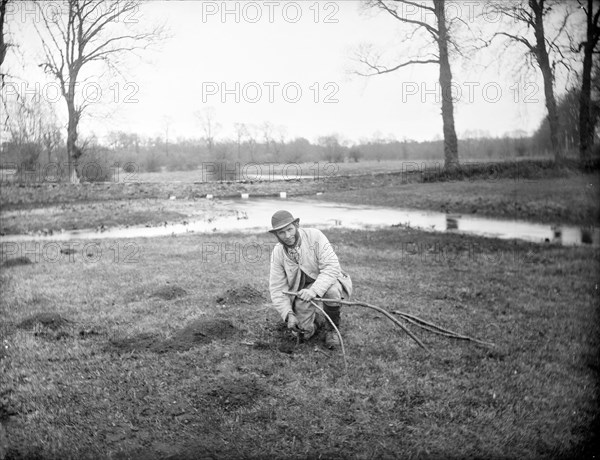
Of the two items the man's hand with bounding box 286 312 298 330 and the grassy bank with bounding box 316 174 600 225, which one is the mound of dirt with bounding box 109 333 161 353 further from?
the grassy bank with bounding box 316 174 600 225

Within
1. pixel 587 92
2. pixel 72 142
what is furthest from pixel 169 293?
pixel 72 142

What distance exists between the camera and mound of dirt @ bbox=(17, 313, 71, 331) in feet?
18.9

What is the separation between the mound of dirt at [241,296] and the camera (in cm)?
661

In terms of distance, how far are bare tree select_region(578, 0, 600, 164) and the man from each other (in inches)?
192

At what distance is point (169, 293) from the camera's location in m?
7.00

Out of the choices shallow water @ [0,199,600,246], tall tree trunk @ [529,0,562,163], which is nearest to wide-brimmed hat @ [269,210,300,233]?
shallow water @ [0,199,600,246]

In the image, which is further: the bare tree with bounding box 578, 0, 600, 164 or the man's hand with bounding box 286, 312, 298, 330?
the bare tree with bounding box 578, 0, 600, 164

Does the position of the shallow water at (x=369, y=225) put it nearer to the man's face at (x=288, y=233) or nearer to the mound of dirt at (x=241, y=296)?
the mound of dirt at (x=241, y=296)

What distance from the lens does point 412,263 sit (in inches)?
349

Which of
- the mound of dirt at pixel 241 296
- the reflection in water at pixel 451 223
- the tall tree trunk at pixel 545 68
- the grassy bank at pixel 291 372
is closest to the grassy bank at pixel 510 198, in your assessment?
the reflection in water at pixel 451 223

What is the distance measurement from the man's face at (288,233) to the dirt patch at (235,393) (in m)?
1.58

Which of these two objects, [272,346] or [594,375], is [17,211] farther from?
[594,375]

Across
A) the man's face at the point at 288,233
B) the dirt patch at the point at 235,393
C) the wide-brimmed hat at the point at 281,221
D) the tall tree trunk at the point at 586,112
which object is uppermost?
the tall tree trunk at the point at 586,112

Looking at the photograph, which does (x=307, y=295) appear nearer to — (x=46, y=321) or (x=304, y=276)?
(x=304, y=276)
